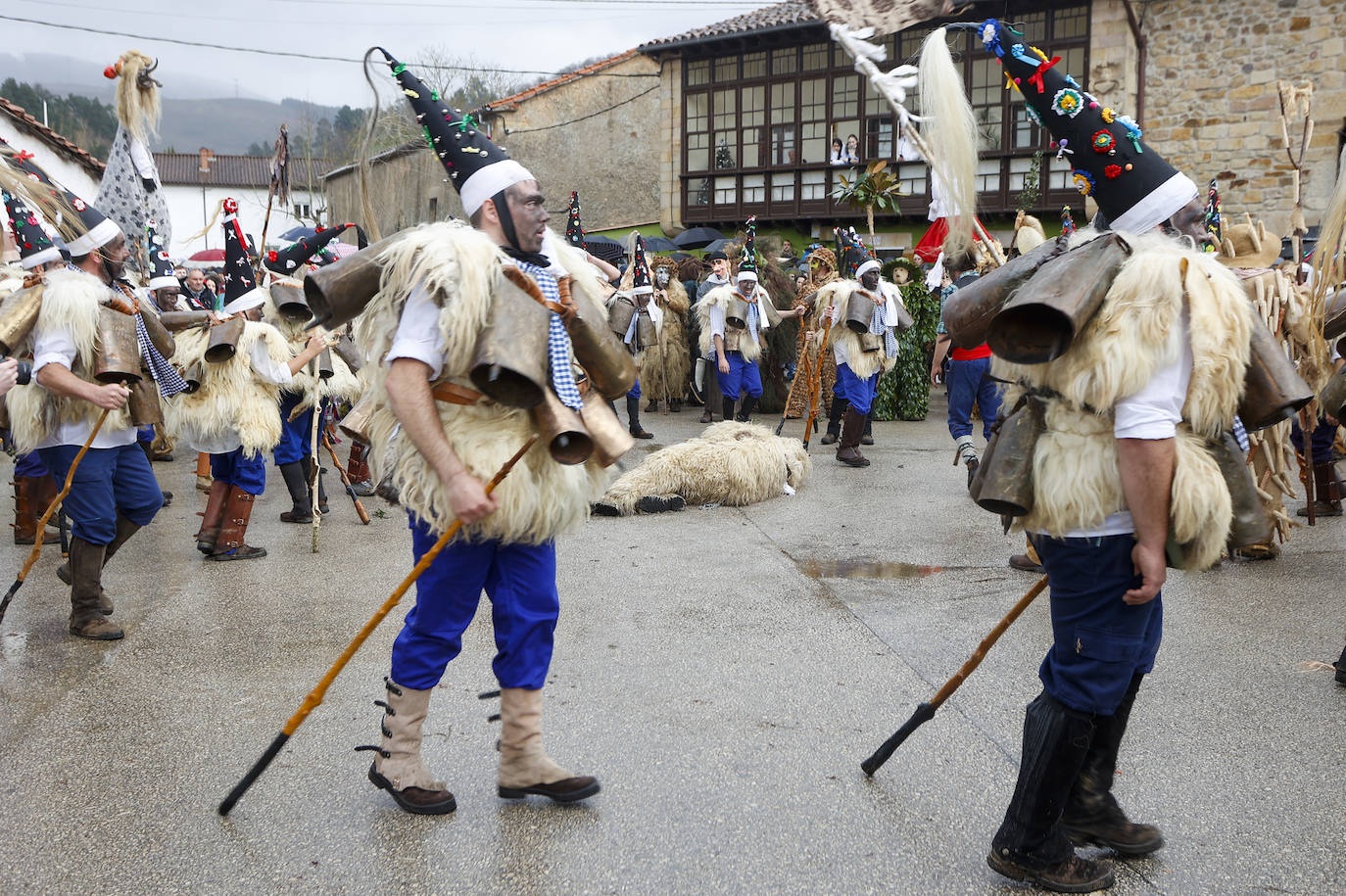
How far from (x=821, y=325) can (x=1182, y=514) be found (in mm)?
8238

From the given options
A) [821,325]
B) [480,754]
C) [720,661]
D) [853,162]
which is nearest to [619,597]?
[720,661]

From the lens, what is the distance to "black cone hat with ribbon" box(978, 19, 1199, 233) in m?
2.74

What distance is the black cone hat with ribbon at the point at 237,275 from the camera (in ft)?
22.1

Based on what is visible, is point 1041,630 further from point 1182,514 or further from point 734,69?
point 734,69

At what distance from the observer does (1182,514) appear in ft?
8.21

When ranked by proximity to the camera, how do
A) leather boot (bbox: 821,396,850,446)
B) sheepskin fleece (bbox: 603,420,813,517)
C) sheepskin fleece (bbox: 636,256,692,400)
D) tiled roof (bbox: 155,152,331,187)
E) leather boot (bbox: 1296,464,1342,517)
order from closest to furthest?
leather boot (bbox: 1296,464,1342,517) → sheepskin fleece (bbox: 603,420,813,517) → leather boot (bbox: 821,396,850,446) → sheepskin fleece (bbox: 636,256,692,400) → tiled roof (bbox: 155,152,331,187)

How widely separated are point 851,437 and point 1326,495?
153 inches

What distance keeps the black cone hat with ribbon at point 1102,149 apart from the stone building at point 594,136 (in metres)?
26.0

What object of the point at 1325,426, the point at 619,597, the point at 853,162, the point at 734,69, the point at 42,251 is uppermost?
the point at 734,69

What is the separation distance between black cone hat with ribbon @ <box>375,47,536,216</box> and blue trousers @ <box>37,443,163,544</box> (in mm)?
2607

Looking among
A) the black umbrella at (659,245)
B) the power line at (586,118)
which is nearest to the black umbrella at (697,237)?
the black umbrella at (659,245)

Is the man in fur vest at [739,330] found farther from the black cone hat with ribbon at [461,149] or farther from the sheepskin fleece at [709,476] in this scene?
the black cone hat with ribbon at [461,149]

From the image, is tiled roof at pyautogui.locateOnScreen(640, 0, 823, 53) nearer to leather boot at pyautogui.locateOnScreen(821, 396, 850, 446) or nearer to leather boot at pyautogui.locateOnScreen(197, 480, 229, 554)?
leather boot at pyautogui.locateOnScreen(821, 396, 850, 446)

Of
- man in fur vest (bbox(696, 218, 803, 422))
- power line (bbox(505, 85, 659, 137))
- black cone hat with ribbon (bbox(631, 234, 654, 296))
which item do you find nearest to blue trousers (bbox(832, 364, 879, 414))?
man in fur vest (bbox(696, 218, 803, 422))
